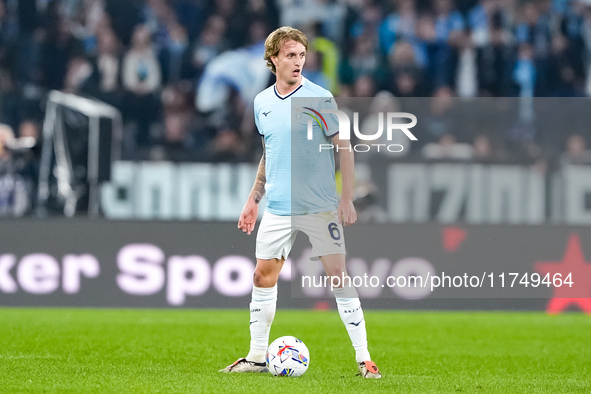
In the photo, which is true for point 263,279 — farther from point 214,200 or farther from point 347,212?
point 214,200

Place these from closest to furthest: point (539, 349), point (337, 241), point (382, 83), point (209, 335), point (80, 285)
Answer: point (337, 241) → point (539, 349) → point (209, 335) → point (80, 285) → point (382, 83)

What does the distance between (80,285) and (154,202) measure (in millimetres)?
1177

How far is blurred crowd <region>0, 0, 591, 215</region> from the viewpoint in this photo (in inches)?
499

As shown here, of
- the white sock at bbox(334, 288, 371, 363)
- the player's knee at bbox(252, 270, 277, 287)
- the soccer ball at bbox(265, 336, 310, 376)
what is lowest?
the soccer ball at bbox(265, 336, 310, 376)

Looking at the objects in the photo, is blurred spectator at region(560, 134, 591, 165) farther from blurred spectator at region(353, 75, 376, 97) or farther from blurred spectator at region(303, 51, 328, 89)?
blurred spectator at region(303, 51, 328, 89)

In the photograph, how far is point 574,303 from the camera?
11.1 m

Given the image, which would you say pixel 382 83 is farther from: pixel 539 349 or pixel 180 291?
pixel 539 349

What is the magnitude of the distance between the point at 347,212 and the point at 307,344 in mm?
2621

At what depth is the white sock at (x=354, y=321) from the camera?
5926mm

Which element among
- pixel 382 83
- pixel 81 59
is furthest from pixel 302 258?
pixel 81 59

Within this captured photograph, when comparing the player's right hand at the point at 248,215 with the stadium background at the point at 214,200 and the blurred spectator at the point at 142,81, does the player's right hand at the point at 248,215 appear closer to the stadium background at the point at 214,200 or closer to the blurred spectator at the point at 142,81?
the stadium background at the point at 214,200

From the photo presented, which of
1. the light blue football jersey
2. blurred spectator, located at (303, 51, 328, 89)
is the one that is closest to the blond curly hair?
the light blue football jersey

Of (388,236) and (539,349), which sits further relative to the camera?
(388,236)

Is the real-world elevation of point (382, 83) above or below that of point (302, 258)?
above
